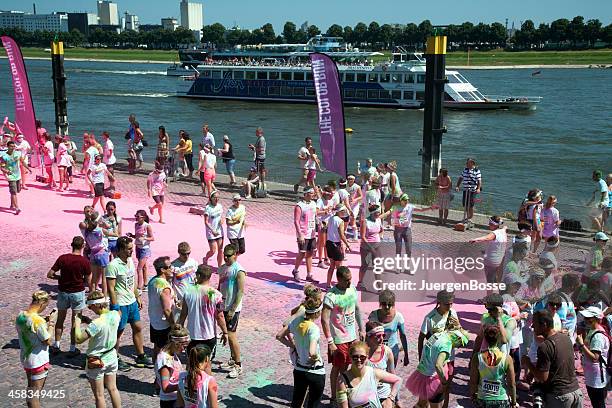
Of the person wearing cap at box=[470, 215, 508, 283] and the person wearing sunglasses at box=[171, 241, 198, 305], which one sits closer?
the person wearing sunglasses at box=[171, 241, 198, 305]

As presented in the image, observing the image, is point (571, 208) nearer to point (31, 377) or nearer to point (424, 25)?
point (31, 377)

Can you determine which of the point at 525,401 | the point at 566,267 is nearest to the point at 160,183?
the point at 566,267

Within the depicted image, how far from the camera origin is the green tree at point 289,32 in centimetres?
18350

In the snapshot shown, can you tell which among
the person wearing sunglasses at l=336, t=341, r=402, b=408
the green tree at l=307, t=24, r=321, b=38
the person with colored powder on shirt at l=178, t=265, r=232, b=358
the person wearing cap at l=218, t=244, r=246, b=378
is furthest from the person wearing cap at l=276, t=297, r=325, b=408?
the green tree at l=307, t=24, r=321, b=38

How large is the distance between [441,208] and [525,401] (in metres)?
8.35

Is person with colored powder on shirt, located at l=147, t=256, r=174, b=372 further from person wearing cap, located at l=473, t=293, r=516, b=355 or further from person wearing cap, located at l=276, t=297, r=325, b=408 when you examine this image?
person wearing cap, located at l=473, t=293, r=516, b=355

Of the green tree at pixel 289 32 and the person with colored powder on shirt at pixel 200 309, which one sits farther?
the green tree at pixel 289 32

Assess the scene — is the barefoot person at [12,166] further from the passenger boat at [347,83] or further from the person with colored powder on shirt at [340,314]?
the passenger boat at [347,83]

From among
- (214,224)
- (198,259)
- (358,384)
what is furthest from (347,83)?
(358,384)

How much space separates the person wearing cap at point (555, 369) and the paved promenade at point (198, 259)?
1.41 metres

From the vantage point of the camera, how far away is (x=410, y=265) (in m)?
10.1

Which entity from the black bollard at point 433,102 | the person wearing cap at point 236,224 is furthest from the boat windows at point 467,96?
the person wearing cap at point 236,224

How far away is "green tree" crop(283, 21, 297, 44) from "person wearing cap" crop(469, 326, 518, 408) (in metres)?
181

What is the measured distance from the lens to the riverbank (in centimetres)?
13562
